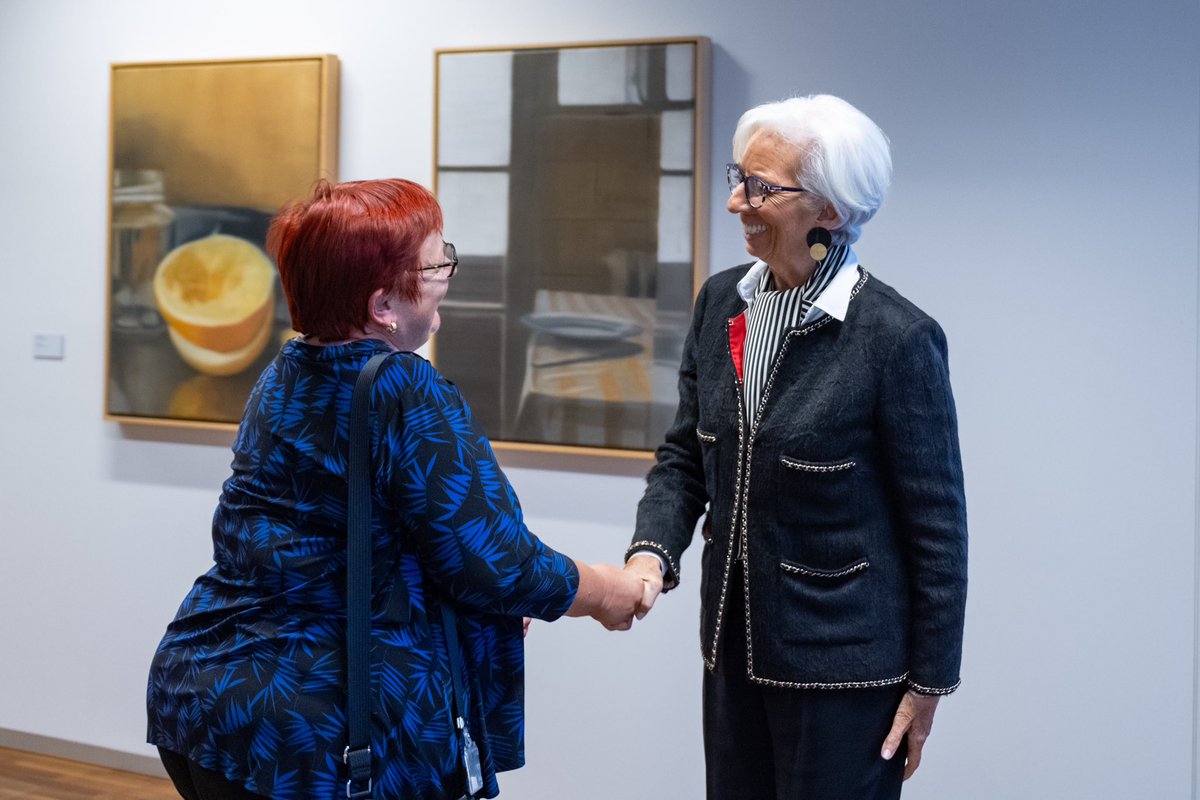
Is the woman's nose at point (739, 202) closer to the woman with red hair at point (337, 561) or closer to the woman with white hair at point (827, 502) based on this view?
the woman with white hair at point (827, 502)

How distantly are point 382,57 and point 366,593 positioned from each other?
2.20 m

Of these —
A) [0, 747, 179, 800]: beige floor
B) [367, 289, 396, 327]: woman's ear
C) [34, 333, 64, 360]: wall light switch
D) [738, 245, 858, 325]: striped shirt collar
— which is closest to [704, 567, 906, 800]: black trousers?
[738, 245, 858, 325]: striped shirt collar

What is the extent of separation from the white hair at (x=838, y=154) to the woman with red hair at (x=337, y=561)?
1.93 ft

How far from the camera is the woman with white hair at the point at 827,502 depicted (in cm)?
171

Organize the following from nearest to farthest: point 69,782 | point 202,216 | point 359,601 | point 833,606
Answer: point 359,601 < point 833,606 < point 202,216 < point 69,782

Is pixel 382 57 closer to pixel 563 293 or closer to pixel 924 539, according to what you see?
pixel 563 293

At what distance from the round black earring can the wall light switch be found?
107 inches

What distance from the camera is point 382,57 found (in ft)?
10.7

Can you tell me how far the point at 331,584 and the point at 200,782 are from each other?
32 cm

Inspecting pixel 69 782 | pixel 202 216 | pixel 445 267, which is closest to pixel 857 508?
pixel 445 267

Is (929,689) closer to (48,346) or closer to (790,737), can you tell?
(790,737)

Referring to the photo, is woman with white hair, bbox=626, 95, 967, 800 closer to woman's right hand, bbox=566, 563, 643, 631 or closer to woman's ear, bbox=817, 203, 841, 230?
woman's ear, bbox=817, 203, 841, 230

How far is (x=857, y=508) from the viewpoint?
173cm

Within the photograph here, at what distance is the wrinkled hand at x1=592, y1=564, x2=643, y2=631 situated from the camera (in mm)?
1731
